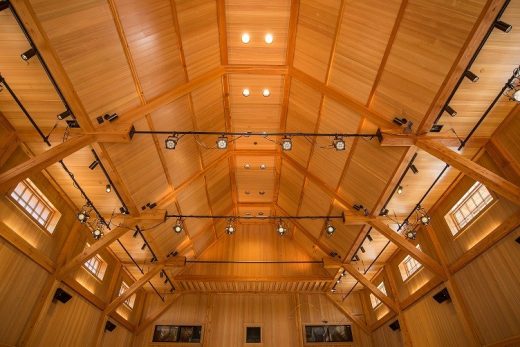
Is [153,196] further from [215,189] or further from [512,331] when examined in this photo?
[512,331]

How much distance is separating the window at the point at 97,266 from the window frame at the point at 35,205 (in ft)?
10.0

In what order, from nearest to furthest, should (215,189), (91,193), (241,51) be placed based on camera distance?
1. (241,51)
2. (91,193)
3. (215,189)

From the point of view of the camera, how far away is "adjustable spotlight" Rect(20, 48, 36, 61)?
619cm

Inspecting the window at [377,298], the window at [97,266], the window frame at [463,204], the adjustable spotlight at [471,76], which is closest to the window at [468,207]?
the window frame at [463,204]

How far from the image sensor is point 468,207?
9844mm

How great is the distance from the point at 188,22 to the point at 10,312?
9.53m

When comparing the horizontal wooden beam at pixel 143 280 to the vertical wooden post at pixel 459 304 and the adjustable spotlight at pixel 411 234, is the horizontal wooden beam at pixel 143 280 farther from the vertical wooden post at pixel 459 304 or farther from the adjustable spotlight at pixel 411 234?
the vertical wooden post at pixel 459 304

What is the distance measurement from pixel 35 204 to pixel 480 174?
1265 cm

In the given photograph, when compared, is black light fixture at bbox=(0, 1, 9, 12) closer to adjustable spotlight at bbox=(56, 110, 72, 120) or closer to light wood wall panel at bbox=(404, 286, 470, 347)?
adjustable spotlight at bbox=(56, 110, 72, 120)

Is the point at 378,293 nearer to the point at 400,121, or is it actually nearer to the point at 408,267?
the point at 408,267

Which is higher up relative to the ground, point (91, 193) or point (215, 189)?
point (215, 189)

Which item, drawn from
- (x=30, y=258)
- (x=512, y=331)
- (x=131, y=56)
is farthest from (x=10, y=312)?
(x=512, y=331)

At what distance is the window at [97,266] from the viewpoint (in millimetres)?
12858

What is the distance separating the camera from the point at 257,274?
16.6 meters
